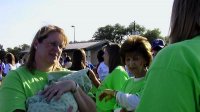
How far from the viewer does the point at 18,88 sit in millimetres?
2854

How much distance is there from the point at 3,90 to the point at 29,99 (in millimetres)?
226

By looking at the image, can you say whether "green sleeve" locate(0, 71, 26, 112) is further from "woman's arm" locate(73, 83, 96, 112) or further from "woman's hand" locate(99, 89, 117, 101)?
"woman's hand" locate(99, 89, 117, 101)

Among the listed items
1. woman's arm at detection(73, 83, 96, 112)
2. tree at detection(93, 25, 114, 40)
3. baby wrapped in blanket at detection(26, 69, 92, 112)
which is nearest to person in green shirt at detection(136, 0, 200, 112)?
baby wrapped in blanket at detection(26, 69, 92, 112)

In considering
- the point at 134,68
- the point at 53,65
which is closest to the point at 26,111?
the point at 53,65

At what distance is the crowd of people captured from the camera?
1.27 m

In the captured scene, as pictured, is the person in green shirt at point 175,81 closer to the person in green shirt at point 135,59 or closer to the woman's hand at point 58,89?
the woman's hand at point 58,89

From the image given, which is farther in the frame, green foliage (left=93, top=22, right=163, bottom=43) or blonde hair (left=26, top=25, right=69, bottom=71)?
green foliage (left=93, top=22, right=163, bottom=43)

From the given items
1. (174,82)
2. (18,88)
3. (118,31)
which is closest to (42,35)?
(18,88)

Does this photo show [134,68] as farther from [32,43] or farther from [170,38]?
[170,38]

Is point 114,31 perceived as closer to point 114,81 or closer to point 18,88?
point 114,81

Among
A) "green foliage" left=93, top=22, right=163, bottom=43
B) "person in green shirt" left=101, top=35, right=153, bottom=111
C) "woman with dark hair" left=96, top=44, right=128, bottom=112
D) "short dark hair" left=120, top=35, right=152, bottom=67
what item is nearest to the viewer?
"person in green shirt" left=101, top=35, right=153, bottom=111

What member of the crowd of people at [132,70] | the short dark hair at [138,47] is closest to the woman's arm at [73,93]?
the crowd of people at [132,70]

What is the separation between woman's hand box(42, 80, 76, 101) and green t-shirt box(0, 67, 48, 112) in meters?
0.13

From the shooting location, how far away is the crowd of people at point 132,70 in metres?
1.27
